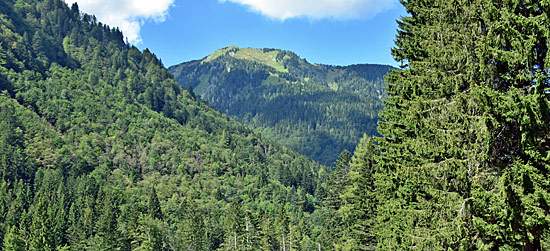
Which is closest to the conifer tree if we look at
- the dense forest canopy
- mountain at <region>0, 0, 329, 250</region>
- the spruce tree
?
the dense forest canopy

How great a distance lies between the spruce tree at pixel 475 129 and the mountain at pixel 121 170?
54043 millimetres

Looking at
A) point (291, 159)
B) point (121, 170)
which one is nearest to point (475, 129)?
point (121, 170)

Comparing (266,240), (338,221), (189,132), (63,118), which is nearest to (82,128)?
(63,118)

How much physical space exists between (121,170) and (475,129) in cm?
13021

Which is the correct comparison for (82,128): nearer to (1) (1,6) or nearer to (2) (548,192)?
(1) (1,6)

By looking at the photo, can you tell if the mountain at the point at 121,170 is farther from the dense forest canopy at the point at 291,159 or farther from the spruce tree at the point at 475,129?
the spruce tree at the point at 475,129

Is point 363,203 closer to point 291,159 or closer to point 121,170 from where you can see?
point 121,170

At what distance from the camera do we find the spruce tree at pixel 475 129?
33.9 ft

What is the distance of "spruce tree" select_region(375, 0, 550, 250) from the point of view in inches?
407

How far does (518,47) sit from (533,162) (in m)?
3.09

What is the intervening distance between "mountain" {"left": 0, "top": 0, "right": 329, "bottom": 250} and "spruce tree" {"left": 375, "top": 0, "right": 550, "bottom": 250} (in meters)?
54.0

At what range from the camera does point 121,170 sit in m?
129

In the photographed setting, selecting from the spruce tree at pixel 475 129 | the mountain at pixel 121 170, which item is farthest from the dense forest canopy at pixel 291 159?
the mountain at pixel 121 170

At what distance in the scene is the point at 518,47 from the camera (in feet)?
34.1
